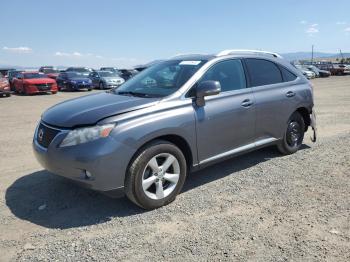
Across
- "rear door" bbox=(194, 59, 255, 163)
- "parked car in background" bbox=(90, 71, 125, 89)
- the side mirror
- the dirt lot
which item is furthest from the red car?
the side mirror

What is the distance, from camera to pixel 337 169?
214 inches

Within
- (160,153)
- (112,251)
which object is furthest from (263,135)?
(112,251)

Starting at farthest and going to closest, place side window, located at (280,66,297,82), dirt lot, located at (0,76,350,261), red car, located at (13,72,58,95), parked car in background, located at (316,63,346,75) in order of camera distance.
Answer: parked car in background, located at (316,63,346,75) → red car, located at (13,72,58,95) → side window, located at (280,66,297,82) → dirt lot, located at (0,76,350,261)

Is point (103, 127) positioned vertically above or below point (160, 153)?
above

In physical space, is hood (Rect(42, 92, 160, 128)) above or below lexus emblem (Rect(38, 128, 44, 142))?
above

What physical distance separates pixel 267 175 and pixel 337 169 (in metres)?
1.14

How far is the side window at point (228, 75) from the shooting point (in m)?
4.77

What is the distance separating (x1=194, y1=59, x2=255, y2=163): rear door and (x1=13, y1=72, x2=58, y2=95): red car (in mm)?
19305

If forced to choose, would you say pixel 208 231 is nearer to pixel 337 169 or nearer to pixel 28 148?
pixel 337 169

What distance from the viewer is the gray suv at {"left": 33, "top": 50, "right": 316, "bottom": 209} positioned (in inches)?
148

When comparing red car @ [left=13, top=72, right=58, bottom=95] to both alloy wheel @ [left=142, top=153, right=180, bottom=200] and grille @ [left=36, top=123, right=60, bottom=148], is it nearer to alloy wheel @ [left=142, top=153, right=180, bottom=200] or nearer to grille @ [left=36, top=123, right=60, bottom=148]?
grille @ [left=36, top=123, right=60, bottom=148]

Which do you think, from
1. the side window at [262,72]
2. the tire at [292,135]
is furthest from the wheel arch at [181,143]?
the tire at [292,135]

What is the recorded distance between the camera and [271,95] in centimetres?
547

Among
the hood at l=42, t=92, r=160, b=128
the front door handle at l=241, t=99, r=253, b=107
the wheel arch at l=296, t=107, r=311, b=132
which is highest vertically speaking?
the hood at l=42, t=92, r=160, b=128
